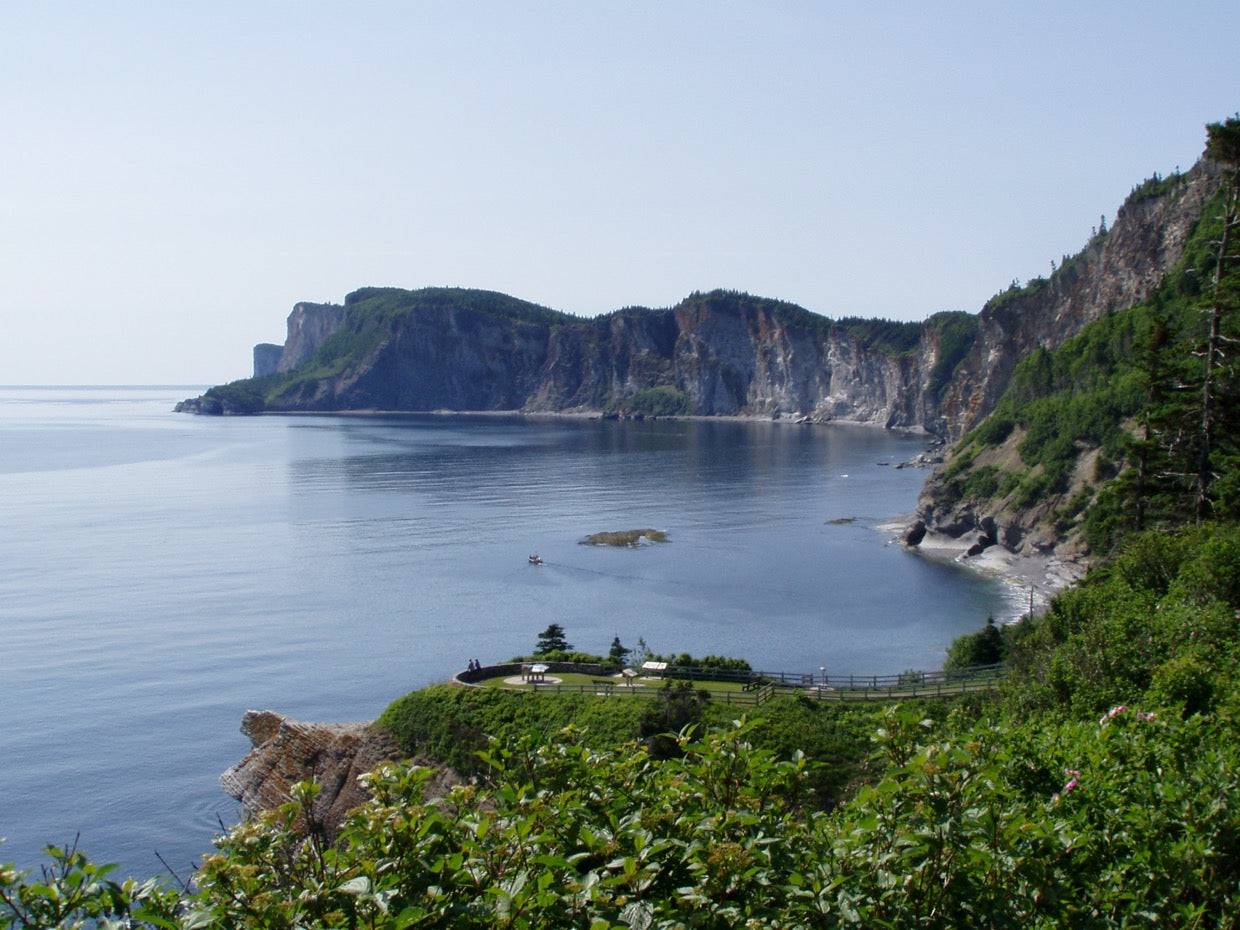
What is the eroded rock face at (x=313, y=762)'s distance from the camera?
37188 mm

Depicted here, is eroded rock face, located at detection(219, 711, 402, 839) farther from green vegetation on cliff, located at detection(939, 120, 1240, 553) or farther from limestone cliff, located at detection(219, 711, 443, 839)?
green vegetation on cliff, located at detection(939, 120, 1240, 553)

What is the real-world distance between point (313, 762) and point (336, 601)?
27410 millimetres

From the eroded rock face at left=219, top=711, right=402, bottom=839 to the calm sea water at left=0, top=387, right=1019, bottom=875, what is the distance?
1.11 meters

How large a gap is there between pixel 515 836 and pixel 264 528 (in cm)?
9477

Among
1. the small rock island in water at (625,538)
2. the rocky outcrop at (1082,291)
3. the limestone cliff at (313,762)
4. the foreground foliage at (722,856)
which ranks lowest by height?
the limestone cliff at (313,762)

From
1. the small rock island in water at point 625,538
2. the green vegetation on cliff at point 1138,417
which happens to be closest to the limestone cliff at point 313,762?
the green vegetation on cliff at point 1138,417

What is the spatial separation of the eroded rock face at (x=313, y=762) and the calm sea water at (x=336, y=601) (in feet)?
3.64

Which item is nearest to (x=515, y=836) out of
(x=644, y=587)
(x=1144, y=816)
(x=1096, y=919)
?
(x=1096, y=919)

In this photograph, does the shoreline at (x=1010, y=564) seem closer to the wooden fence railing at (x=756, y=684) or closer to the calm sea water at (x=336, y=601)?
the calm sea water at (x=336, y=601)

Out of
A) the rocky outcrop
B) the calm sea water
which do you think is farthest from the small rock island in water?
the rocky outcrop

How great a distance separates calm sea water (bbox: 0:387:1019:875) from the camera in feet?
131

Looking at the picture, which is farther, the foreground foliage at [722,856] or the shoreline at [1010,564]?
the shoreline at [1010,564]

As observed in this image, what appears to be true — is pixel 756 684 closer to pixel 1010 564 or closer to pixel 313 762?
pixel 313 762

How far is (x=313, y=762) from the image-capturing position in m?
39.2
